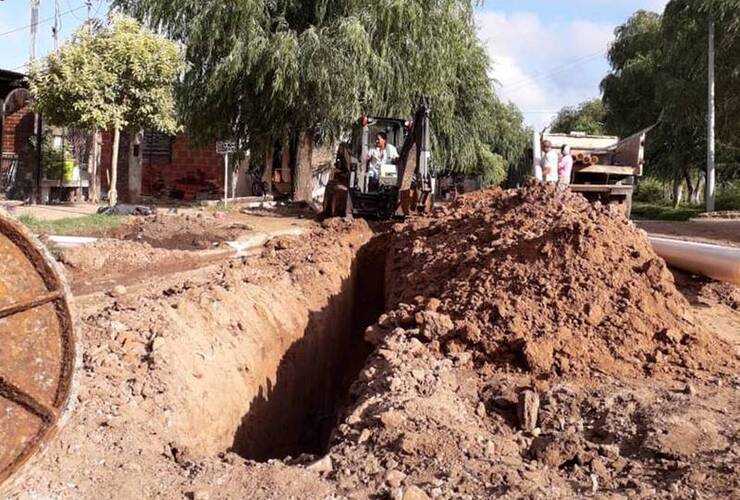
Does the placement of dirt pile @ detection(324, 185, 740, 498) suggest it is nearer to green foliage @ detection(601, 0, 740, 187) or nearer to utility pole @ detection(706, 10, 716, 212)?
utility pole @ detection(706, 10, 716, 212)

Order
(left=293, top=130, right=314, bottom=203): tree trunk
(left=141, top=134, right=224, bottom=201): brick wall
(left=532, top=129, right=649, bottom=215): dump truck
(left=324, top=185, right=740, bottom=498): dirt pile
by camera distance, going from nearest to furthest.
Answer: (left=324, top=185, right=740, bottom=498): dirt pile → (left=532, top=129, right=649, bottom=215): dump truck → (left=293, top=130, right=314, bottom=203): tree trunk → (left=141, top=134, right=224, bottom=201): brick wall

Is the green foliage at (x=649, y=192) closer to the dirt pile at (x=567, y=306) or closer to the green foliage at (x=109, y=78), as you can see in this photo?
the green foliage at (x=109, y=78)

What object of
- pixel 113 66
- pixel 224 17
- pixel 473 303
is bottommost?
pixel 473 303

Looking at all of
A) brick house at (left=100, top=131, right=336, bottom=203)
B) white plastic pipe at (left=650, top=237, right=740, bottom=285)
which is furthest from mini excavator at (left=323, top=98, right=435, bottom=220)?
brick house at (left=100, top=131, right=336, bottom=203)

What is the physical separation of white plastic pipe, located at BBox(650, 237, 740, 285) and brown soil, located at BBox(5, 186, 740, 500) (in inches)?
17.4

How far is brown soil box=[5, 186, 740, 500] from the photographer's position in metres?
4.07

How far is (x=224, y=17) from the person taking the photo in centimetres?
1859

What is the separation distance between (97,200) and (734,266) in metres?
18.9

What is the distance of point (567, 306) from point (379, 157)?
30.6 feet

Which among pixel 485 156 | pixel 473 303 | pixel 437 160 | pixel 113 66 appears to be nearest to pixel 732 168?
pixel 485 156

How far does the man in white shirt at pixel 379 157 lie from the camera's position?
592 inches

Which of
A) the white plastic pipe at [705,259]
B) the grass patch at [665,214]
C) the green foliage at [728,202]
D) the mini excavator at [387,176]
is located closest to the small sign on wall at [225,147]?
the mini excavator at [387,176]

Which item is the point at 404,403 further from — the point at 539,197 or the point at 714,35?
the point at 714,35

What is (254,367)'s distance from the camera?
6.92 metres
